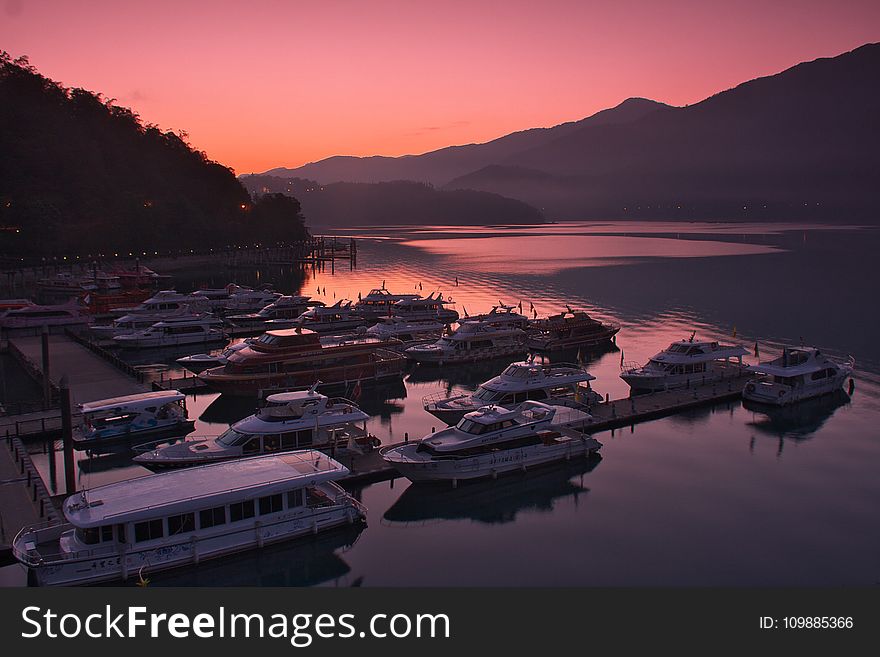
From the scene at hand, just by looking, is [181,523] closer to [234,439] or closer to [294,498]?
[294,498]

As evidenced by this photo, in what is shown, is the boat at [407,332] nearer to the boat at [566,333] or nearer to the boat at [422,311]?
the boat at [422,311]

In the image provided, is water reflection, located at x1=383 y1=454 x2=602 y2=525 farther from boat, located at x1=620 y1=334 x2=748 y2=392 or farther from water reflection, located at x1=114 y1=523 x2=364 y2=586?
boat, located at x1=620 y1=334 x2=748 y2=392

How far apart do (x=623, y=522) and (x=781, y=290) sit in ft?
293

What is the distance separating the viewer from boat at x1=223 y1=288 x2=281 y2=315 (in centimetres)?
7981

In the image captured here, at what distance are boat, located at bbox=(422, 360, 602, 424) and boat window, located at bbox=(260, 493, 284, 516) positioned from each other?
15688mm

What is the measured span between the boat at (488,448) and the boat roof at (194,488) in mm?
4991

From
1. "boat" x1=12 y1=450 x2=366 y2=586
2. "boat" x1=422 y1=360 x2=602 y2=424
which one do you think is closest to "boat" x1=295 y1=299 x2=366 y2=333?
"boat" x1=422 y1=360 x2=602 y2=424

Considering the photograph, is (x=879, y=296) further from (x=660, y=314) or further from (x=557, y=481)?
(x=557, y=481)

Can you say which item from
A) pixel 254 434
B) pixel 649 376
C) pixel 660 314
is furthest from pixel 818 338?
pixel 254 434

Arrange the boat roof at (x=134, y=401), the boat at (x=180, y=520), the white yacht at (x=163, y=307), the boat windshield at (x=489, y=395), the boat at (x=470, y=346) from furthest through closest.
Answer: the white yacht at (x=163, y=307), the boat at (x=470, y=346), the boat windshield at (x=489, y=395), the boat roof at (x=134, y=401), the boat at (x=180, y=520)

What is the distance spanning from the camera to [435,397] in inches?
1838

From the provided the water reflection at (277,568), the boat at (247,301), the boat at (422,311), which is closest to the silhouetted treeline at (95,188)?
the boat at (247,301)

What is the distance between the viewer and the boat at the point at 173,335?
60.8 metres

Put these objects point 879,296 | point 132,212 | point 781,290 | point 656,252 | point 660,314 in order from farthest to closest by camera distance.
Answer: point 656,252, point 132,212, point 781,290, point 879,296, point 660,314
